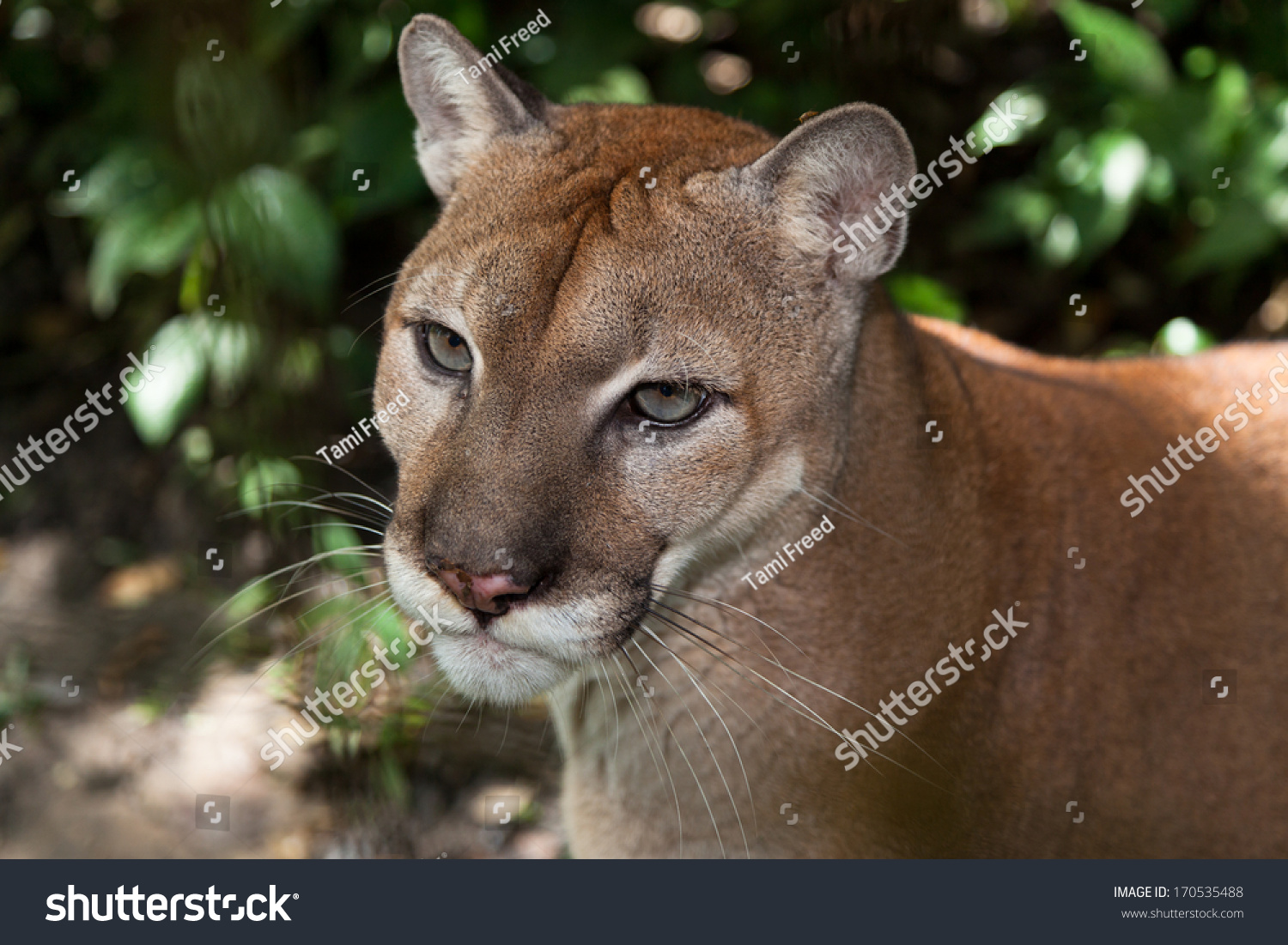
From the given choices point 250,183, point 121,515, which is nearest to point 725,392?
point 250,183

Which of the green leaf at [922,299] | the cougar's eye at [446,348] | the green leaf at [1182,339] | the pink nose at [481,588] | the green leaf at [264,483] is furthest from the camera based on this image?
the green leaf at [1182,339]

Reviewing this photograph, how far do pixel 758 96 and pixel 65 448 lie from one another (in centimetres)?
Answer: 360

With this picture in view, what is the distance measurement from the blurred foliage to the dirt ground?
46cm

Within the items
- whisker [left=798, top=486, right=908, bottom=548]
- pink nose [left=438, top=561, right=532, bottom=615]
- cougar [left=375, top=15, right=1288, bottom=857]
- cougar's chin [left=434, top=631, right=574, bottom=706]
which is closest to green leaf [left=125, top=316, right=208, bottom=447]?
cougar [left=375, top=15, right=1288, bottom=857]

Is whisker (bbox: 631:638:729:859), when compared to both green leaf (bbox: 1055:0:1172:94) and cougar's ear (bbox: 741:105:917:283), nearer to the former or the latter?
cougar's ear (bbox: 741:105:917:283)

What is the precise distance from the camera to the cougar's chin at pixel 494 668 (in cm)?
238

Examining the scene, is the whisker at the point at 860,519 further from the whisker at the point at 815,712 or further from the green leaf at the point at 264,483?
the green leaf at the point at 264,483

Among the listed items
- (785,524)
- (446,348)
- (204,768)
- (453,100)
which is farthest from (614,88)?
(204,768)

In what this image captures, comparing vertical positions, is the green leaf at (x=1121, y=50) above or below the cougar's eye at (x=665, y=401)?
below

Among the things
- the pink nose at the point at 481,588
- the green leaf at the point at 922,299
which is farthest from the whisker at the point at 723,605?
the green leaf at the point at 922,299

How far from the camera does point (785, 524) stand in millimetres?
2666

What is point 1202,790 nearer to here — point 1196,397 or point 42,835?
point 1196,397

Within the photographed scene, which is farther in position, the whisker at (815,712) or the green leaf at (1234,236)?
the green leaf at (1234,236)

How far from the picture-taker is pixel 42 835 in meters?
3.94
